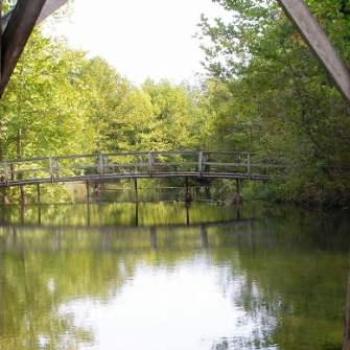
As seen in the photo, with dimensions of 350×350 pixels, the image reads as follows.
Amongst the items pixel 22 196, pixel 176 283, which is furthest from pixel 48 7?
pixel 22 196

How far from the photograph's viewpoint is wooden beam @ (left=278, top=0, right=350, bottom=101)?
4.62 metres

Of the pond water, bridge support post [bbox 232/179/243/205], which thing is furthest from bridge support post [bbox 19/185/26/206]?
bridge support post [bbox 232/179/243/205]

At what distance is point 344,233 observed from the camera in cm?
1728

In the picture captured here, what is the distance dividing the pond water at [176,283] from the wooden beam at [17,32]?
16.2 feet

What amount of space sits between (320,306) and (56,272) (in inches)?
206

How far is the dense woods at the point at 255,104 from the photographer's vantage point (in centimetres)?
1872

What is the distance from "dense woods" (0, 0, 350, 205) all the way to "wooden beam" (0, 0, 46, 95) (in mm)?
11806

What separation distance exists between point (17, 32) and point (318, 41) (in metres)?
1.82

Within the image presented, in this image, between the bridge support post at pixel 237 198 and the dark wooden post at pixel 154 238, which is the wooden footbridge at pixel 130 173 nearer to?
the bridge support post at pixel 237 198

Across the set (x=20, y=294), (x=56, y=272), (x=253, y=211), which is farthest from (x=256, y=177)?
(x=20, y=294)

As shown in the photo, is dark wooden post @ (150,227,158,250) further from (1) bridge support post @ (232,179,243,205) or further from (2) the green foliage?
(1) bridge support post @ (232,179,243,205)

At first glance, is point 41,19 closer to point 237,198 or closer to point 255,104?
point 255,104

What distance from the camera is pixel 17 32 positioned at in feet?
13.3

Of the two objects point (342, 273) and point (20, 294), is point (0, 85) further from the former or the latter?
point (342, 273)
